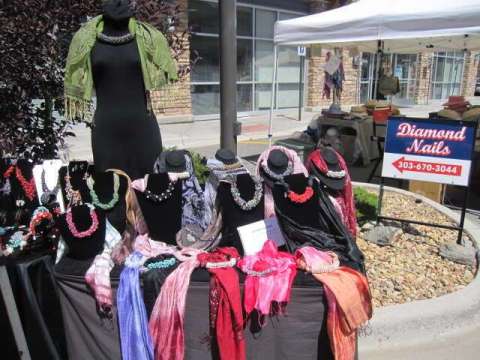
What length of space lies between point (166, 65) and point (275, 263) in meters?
1.23

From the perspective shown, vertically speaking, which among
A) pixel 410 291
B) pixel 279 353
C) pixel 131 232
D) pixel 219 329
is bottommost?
pixel 410 291

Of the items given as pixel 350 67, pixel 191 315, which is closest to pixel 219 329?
pixel 191 315

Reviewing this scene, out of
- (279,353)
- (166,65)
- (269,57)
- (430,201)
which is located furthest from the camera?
(269,57)

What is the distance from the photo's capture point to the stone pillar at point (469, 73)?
19.6 metres

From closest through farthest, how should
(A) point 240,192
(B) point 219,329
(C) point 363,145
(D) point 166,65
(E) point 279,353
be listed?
(B) point 219,329, (E) point 279,353, (A) point 240,192, (D) point 166,65, (C) point 363,145

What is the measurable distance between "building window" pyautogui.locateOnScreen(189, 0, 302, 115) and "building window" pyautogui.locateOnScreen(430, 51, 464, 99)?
909 cm

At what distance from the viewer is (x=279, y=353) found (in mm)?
1768

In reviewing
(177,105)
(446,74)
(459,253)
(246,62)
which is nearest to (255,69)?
(246,62)

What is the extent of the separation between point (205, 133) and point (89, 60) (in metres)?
6.66

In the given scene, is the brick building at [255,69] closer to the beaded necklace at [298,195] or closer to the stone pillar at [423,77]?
the stone pillar at [423,77]

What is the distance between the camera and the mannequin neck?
2098 millimetres

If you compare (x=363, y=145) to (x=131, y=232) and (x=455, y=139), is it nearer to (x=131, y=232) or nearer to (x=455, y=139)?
(x=455, y=139)

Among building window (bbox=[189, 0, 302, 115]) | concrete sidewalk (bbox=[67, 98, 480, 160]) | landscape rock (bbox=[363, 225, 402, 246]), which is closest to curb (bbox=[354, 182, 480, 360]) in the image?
landscape rock (bbox=[363, 225, 402, 246])

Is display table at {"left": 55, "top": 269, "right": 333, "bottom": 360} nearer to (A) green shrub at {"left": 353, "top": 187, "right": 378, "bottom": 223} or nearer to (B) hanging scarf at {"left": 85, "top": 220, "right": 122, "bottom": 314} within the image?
(B) hanging scarf at {"left": 85, "top": 220, "right": 122, "bottom": 314}
